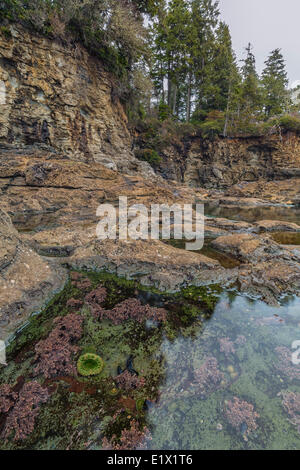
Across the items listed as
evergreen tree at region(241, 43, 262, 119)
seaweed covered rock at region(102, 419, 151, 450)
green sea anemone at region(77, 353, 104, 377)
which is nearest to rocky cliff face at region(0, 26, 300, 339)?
green sea anemone at region(77, 353, 104, 377)

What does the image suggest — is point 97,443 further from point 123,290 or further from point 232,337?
point 123,290

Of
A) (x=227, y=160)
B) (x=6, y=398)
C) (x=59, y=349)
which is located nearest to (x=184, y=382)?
(x=59, y=349)

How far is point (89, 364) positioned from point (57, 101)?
18.4 m

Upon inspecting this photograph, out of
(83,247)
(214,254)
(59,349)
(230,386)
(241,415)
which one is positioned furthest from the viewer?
(214,254)

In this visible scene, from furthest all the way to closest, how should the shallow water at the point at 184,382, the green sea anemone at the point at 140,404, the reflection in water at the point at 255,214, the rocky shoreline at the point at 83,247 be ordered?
the reflection in water at the point at 255,214 < the rocky shoreline at the point at 83,247 < the green sea anemone at the point at 140,404 < the shallow water at the point at 184,382

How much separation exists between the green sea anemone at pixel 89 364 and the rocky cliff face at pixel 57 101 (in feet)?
49.6

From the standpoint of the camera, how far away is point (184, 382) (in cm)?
333

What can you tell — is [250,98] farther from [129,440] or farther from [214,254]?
[129,440]

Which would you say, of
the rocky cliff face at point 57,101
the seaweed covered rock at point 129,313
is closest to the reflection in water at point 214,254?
the seaweed covered rock at point 129,313

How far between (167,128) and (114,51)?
52.4 feet

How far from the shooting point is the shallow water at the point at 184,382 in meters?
2.62

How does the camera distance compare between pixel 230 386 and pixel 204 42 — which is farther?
pixel 204 42

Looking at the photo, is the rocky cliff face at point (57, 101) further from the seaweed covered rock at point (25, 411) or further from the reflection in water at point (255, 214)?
the seaweed covered rock at point (25, 411)

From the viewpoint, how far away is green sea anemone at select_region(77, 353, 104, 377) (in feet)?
10.9
